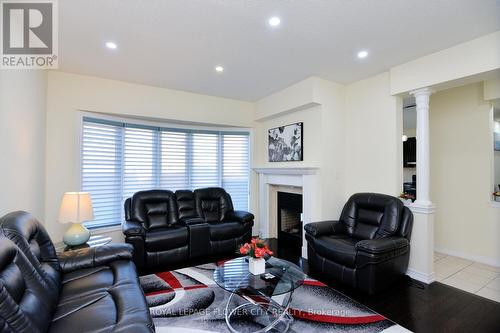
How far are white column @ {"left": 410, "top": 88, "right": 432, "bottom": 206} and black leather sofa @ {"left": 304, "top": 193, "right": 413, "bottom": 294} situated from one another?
364 mm

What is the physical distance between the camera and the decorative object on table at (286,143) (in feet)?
14.0

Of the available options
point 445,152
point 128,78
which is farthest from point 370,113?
point 128,78

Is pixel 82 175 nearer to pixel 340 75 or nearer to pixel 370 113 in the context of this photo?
pixel 340 75

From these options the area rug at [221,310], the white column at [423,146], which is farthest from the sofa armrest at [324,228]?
the white column at [423,146]

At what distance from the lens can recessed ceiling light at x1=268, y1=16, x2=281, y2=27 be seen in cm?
232

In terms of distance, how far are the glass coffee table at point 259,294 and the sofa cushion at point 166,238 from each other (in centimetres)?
124

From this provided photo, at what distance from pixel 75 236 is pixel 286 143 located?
344cm

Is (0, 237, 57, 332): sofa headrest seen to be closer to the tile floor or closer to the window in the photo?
the window

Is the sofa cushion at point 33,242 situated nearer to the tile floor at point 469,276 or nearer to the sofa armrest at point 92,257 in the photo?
the sofa armrest at point 92,257

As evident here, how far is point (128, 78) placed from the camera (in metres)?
3.86

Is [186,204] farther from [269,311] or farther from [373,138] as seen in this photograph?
[373,138]

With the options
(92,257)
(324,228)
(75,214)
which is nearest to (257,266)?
(324,228)

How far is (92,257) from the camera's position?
91.7 inches

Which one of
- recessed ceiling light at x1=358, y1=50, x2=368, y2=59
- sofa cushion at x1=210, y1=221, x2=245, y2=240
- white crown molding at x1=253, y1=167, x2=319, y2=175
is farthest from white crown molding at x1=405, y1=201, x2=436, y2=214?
sofa cushion at x1=210, y1=221, x2=245, y2=240
